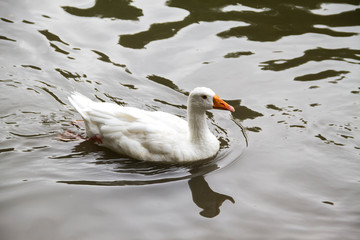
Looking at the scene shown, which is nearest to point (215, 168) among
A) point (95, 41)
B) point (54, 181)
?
point (54, 181)

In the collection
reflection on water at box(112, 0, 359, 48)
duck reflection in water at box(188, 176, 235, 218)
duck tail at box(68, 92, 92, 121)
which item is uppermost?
reflection on water at box(112, 0, 359, 48)

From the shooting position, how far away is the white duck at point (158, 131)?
6.62 meters

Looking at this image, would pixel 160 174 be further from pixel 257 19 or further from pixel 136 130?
pixel 257 19

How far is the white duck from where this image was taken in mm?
6621

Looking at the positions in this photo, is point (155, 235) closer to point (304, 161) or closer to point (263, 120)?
point (304, 161)

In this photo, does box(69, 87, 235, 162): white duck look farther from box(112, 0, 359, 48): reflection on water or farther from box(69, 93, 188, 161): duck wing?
box(112, 0, 359, 48): reflection on water

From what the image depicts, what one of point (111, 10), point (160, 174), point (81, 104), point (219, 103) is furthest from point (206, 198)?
point (111, 10)

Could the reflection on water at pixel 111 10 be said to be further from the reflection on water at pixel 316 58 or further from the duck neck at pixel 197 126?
the duck neck at pixel 197 126

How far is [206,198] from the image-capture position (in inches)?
237

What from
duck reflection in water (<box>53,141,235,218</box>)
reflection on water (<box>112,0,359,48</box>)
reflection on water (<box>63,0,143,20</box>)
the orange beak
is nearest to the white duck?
the orange beak

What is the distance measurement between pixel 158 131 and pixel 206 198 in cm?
117

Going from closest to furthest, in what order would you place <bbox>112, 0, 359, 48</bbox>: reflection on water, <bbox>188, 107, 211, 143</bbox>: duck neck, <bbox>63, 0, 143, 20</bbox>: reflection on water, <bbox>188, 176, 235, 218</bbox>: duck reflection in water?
<bbox>188, 176, 235, 218</bbox>: duck reflection in water → <bbox>188, 107, 211, 143</bbox>: duck neck → <bbox>112, 0, 359, 48</bbox>: reflection on water → <bbox>63, 0, 143, 20</bbox>: reflection on water

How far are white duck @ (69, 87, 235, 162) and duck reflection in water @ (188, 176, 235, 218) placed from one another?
49 centimetres

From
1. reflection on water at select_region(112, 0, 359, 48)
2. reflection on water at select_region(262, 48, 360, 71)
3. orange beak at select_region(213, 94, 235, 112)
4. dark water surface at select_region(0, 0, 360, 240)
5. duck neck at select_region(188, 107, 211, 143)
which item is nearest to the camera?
dark water surface at select_region(0, 0, 360, 240)
